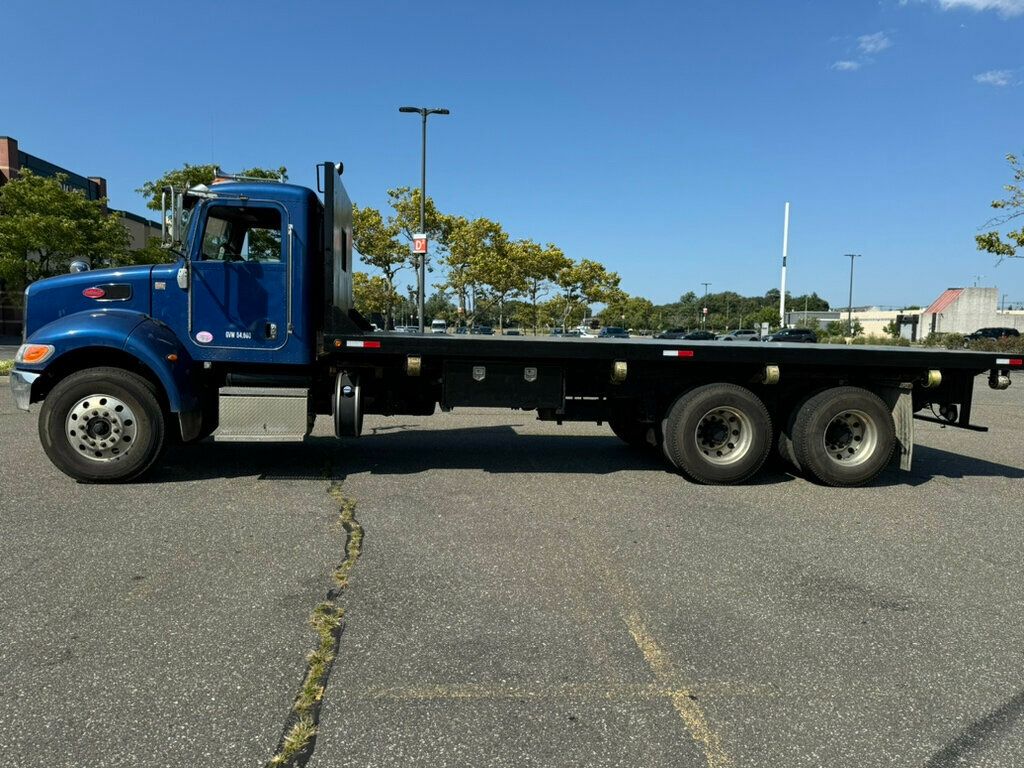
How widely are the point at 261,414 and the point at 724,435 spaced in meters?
4.60

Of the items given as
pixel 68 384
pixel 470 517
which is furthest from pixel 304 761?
pixel 68 384

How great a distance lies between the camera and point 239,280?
6.82 meters

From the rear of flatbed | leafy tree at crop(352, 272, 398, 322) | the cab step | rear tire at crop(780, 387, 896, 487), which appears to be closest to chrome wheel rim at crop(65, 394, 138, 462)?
the cab step

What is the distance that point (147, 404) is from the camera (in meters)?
6.48

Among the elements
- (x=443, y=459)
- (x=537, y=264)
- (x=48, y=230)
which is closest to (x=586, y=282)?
(x=537, y=264)

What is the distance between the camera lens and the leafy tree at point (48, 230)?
2950 centimetres

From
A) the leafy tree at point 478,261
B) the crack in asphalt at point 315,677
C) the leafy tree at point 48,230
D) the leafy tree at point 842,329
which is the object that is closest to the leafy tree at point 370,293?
the leafy tree at point 478,261

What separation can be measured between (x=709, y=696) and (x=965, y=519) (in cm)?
425

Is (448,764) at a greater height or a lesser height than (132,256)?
lesser

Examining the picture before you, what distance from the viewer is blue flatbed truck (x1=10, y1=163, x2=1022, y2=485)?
21.3 ft

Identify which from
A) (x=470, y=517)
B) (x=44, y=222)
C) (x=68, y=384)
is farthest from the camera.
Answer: (x=44, y=222)

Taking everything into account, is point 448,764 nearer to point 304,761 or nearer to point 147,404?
point 304,761

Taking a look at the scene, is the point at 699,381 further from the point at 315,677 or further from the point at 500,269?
the point at 500,269

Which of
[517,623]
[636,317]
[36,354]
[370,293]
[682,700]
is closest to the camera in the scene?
[682,700]
